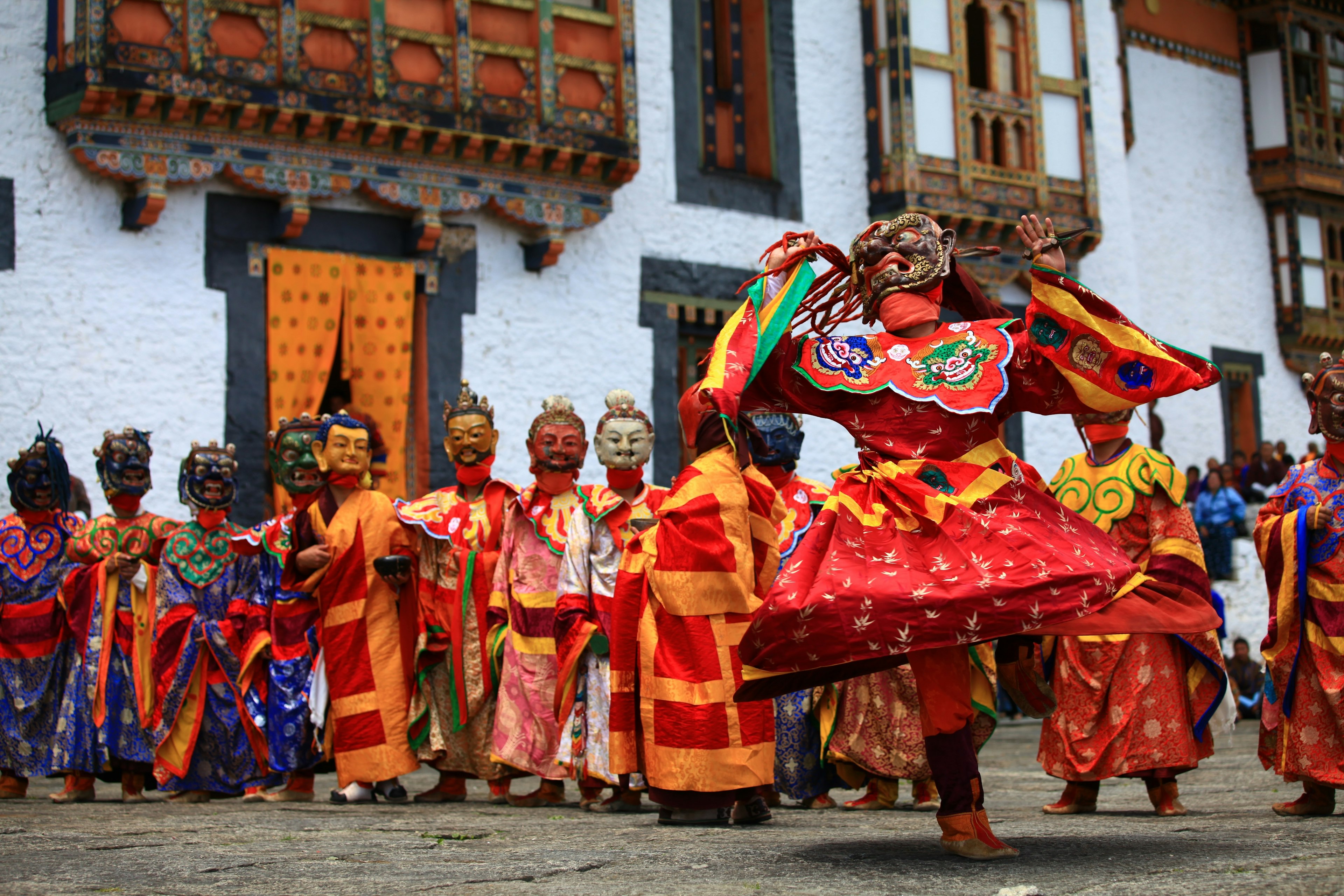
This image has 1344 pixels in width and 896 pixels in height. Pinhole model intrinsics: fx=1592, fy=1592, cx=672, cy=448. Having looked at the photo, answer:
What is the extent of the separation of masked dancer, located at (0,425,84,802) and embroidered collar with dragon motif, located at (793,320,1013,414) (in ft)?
16.4

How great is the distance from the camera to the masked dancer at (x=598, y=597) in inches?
286

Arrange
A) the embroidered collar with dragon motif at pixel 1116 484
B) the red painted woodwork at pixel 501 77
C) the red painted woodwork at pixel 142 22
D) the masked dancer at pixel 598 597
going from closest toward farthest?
1. the embroidered collar with dragon motif at pixel 1116 484
2. the masked dancer at pixel 598 597
3. the red painted woodwork at pixel 142 22
4. the red painted woodwork at pixel 501 77

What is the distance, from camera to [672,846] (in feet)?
16.7

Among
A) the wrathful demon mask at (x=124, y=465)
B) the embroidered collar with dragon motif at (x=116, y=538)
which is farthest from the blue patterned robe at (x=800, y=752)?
the wrathful demon mask at (x=124, y=465)

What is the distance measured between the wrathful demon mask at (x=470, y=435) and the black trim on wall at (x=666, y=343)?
549 cm

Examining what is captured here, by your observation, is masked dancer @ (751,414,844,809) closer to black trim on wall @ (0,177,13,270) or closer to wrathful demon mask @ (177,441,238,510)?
wrathful demon mask @ (177,441,238,510)

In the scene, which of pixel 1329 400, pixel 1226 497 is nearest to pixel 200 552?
pixel 1329 400

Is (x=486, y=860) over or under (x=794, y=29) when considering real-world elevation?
under

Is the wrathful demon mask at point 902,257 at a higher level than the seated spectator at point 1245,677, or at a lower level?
higher

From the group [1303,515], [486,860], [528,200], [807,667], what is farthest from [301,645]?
[528,200]

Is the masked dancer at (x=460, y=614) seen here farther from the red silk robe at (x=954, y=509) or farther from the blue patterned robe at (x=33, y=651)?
the red silk robe at (x=954, y=509)

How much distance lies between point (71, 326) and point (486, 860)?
7806mm

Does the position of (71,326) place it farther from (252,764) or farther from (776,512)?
(776,512)

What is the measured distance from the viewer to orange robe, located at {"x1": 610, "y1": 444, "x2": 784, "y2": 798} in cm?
588
